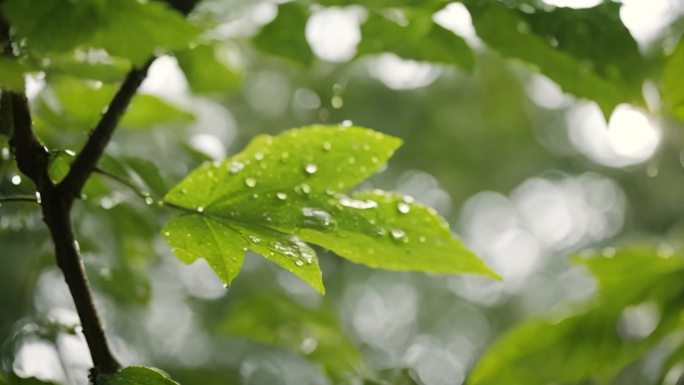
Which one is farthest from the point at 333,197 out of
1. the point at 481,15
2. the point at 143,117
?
the point at 143,117

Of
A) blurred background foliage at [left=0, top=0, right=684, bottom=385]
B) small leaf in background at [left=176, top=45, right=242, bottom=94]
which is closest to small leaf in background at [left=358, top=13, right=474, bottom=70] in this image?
blurred background foliage at [left=0, top=0, right=684, bottom=385]

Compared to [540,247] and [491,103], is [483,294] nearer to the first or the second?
[540,247]

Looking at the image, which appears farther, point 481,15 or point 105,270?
point 105,270

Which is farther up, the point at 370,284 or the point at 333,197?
the point at 333,197

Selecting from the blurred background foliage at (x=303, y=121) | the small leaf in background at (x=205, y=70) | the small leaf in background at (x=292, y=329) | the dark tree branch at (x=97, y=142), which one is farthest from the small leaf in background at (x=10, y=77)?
the small leaf in background at (x=292, y=329)

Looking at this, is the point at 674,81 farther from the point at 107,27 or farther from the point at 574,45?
the point at 107,27

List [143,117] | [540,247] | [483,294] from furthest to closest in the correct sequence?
[540,247] → [483,294] → [143,117]

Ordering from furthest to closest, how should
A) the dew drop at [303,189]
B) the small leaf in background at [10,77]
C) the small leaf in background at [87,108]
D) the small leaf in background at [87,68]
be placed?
the small leaf in background at [87,108], the small leaf in background at [87,68], the dew drop at [303,189], the small leaf in background at [10,77]

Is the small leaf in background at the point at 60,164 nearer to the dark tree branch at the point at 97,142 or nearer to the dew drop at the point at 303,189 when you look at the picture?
the dark tree branch at the point at 97,142
